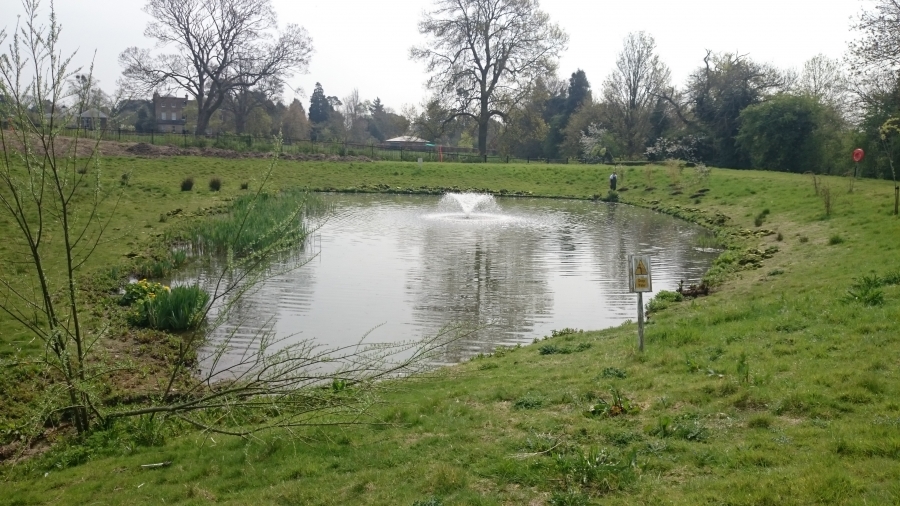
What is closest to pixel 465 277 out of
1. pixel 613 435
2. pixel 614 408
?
pixel 614 408

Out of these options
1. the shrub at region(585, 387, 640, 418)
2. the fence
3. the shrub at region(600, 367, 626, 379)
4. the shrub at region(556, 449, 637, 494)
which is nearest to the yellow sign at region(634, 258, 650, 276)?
the shrub at region(600, 367, 626, 379)

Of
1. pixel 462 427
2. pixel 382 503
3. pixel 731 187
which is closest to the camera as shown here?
pixel 382 503

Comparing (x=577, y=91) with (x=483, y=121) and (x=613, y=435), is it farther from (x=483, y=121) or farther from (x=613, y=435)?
(x=613, y=435)

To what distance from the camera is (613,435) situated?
5.58 metres

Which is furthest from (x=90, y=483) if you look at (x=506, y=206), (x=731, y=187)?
(x=731, y=187)

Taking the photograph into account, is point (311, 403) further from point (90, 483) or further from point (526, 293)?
point (526, 293)

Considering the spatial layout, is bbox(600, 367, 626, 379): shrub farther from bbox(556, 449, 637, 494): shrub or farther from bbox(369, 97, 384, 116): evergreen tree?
bbox(369, 97, 384, 116): evergreen tree

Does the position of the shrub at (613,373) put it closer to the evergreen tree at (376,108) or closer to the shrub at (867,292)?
the shrub at (867,292)

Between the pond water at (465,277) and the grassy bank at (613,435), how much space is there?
1185 millimetres

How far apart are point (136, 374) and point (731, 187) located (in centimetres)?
3024

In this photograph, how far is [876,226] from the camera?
16453 mm

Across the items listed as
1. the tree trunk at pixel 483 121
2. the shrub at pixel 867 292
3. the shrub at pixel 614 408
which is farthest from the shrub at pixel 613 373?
the tree trunk at pixel 483 121

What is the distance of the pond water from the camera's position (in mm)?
11883

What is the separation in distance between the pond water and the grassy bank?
1.18 meters
